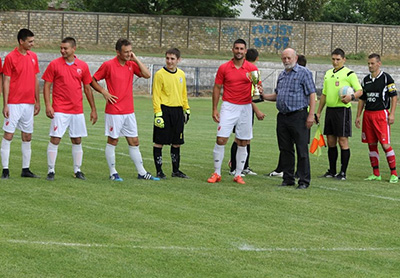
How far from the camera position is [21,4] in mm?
76250

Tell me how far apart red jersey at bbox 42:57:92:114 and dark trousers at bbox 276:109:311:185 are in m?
3.35

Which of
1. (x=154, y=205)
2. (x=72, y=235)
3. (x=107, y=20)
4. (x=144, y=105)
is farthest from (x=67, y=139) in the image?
(x=107, y=20)

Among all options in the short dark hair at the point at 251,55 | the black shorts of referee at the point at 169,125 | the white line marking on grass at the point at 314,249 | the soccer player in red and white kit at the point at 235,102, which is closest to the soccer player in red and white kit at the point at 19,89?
the black shorts of referee at the point at 169,125

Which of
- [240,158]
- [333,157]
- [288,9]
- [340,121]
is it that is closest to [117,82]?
[240,158]

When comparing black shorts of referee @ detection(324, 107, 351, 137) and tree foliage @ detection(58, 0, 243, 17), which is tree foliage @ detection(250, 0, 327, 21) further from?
black shorts of referee @ detection(324, 107, 351, 137)

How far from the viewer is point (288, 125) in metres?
13.3

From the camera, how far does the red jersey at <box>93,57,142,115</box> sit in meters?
13.0

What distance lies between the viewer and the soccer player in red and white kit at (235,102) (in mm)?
13438

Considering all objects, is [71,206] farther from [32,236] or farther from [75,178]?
[75,178]

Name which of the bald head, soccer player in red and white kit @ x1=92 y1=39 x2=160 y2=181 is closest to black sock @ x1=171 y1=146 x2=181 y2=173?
soccer player in red and white kit @ x1=92 y1=39 x2=160 y2=181

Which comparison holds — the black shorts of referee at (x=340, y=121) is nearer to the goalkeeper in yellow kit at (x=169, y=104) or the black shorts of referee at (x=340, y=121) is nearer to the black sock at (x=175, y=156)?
the goalkeeper in yellow kit at (x=169, y=104)

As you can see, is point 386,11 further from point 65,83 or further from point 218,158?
point 65,83

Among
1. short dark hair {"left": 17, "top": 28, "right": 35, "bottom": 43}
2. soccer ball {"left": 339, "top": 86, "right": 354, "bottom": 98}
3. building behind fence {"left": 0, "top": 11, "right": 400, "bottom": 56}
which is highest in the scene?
building behind fence {"left": 0, "top": 11, "right": 400, "bottom": 56}

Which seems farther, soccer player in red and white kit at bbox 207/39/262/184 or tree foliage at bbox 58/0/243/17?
tree foliage at bbox 58/0/243/17
